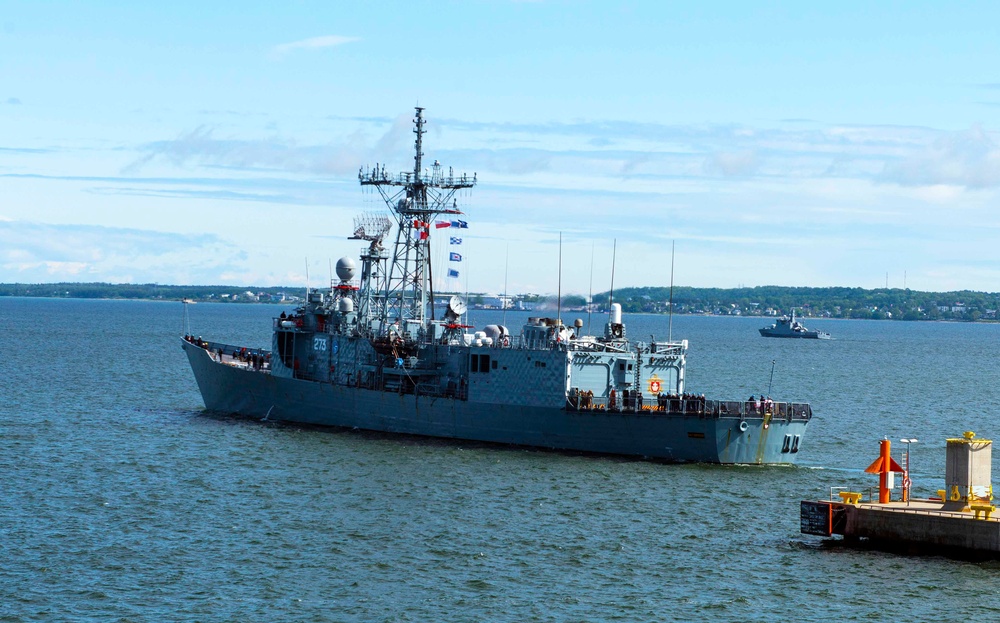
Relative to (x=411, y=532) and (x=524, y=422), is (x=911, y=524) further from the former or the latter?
(x=524, y=422)

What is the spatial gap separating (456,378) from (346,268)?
33.3 ft

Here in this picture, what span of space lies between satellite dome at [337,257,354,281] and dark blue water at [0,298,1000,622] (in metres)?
8.23

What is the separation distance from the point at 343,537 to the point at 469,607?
7355mm

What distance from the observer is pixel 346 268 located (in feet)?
198

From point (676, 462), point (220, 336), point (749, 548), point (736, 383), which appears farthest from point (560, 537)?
point (220, 336)

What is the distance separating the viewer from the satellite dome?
6047 centimetres

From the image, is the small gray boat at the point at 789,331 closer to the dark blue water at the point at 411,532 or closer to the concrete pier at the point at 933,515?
the dark blue water at the point at 411,532

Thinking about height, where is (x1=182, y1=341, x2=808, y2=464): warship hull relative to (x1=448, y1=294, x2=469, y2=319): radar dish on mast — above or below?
below

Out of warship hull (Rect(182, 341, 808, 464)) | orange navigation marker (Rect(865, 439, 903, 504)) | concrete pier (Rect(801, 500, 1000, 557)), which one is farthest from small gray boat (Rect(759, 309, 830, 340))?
concrete pier (Rect(801, 500, 1000, 557))

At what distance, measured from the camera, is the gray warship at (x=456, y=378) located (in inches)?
1854

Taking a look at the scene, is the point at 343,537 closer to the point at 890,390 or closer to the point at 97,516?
the point at 97,516

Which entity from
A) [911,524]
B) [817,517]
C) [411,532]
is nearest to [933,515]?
[911,524]

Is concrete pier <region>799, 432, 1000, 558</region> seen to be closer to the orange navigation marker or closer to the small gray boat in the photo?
the orange navigation marker

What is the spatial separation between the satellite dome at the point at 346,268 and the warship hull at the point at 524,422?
19.5 feet
